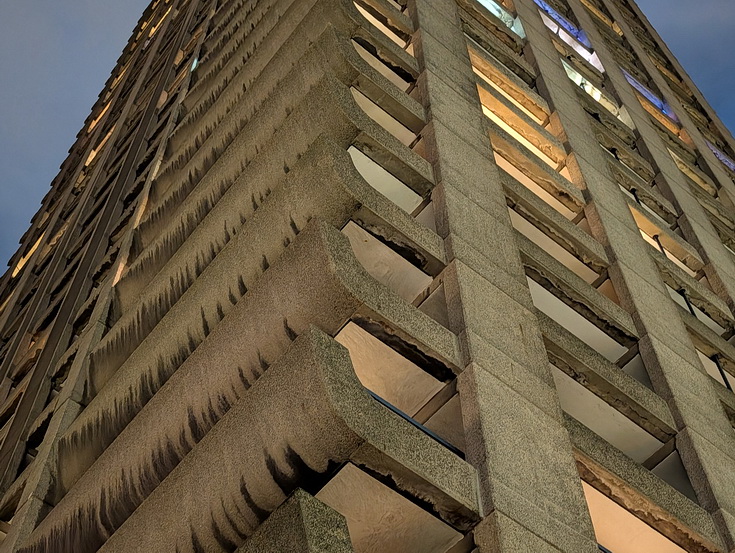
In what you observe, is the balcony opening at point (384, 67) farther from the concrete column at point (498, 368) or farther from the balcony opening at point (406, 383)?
the balcony opening at point (406, 383)

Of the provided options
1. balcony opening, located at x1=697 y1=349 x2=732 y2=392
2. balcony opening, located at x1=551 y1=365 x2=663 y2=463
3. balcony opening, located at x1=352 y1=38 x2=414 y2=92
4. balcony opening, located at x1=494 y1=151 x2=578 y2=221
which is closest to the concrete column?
balcony opening, located at x1=352 y1=38 x2=414 y2=92

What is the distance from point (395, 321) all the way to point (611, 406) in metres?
3.84

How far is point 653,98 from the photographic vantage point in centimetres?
3144

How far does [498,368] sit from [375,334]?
117 centimetres

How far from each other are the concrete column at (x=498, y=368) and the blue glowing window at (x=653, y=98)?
18512 millimetres

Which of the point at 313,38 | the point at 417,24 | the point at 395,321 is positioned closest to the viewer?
the point at 395,321

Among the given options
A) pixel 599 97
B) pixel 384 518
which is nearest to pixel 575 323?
pixel 384 518

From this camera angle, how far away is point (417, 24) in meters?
16.7

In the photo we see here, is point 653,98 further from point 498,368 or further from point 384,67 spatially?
Result: point 498,368

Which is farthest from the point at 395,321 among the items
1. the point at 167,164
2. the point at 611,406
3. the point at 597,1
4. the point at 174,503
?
the point at 597,1

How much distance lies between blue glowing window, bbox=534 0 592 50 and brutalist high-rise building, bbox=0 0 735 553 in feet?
31.0

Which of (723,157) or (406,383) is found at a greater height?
(723,157)

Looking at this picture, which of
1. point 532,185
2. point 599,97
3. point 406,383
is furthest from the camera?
point 599,97

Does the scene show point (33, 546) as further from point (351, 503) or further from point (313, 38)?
point (313, 38)
